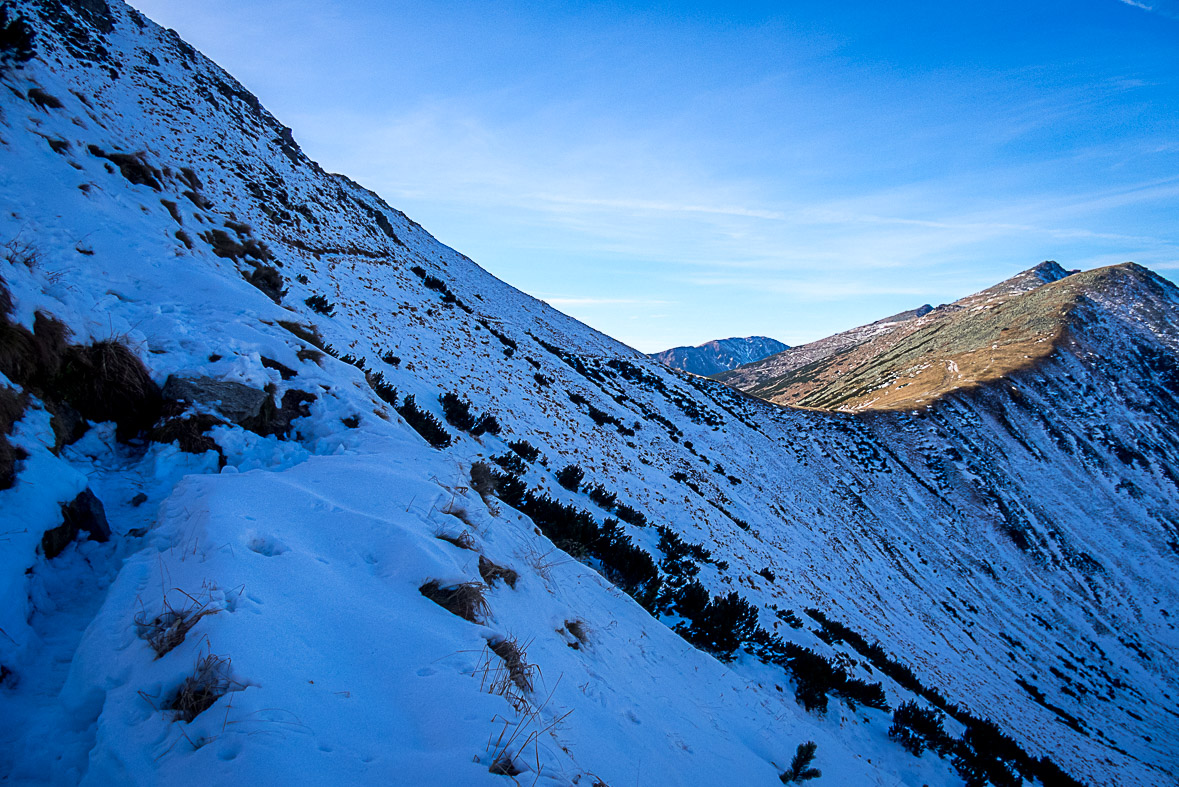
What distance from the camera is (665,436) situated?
75.6 feet

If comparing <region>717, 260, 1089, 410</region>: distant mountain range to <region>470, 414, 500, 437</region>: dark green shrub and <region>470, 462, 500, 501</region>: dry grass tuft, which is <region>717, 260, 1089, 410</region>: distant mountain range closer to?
<region>470, 414, 500, 437</region>: dark green shrub

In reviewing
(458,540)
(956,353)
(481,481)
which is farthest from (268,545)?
(956,353)

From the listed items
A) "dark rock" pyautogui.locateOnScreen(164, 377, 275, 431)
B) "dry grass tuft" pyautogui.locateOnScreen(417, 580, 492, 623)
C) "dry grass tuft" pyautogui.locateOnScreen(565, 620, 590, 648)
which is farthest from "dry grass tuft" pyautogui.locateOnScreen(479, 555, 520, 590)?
"dark rock" pyautogui.locateOnScreen(164, 377, 275, 431)

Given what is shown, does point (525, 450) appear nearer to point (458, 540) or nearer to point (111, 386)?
point (458, 540)

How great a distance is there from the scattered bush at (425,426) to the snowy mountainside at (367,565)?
454mm

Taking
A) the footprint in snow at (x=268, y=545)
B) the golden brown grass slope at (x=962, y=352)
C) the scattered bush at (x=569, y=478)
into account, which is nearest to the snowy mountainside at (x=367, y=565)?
the footprint in snow at (x=268, y=545)

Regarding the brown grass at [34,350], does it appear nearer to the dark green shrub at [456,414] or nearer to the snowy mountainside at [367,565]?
the snowy mountainside at [367,565]

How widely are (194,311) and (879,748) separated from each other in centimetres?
1240

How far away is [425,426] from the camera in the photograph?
8602mm

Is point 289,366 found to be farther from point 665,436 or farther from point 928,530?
point 928,530

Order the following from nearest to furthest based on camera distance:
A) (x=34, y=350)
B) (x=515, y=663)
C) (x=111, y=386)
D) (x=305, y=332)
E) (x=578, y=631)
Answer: (x=515, y=663)
(x=34, y=350)
(x=111, y=386)
(x=578, y=631)
(x=305, y=332)

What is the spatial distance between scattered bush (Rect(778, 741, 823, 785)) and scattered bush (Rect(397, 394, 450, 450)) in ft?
22.3

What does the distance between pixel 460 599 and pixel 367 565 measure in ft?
2.91

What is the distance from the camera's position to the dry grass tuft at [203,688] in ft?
7.60
